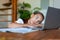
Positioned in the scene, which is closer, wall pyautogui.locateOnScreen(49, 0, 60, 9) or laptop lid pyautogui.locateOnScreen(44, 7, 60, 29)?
laptop lid pyautogui.locateOnScreen(44, 7, 60, 29)

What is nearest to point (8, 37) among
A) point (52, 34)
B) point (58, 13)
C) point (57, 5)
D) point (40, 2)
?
point (52, 34)

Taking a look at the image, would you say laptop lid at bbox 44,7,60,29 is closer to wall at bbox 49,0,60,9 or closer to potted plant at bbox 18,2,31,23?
wall at bbox 49,0,60,9

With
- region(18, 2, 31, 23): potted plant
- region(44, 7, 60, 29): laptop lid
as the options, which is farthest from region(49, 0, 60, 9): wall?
region(44, 7, 60, 29): laptop lid

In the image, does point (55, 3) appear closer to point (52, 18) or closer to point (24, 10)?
point (24, 10)

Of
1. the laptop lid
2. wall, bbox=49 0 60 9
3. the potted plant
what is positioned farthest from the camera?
the potted plant

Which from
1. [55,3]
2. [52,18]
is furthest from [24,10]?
[52,18]

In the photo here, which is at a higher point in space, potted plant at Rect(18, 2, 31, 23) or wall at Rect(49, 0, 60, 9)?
wall at Rect(49, 0, 60, 9)

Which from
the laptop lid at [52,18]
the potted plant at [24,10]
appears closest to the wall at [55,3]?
the potted plant at [24,10]

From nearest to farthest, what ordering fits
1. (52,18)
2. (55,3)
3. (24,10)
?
(52,18) → (55,3) → (24,10)

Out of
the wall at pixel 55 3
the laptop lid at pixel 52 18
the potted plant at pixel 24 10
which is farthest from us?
the potted plant at pixel 24 10

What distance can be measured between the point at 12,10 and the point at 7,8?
21 centimetres

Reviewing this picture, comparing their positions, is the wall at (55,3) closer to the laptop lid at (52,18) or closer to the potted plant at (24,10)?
the potted plant at (24,10)

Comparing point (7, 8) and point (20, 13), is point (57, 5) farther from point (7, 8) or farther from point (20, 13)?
point (7, 8)

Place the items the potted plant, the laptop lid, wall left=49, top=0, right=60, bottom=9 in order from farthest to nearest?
the potted plant, wall left=49, top=0, right=60, bottom=9, the laptop lid
